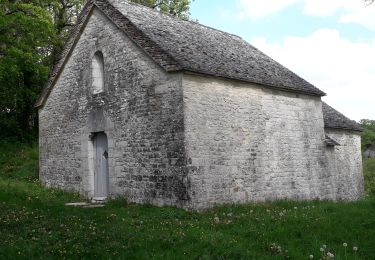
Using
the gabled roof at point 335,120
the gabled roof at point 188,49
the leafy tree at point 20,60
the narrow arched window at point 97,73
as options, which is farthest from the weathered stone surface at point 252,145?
the leafy tree at point 20,60

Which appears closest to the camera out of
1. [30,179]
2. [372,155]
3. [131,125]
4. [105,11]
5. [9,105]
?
[131,125]

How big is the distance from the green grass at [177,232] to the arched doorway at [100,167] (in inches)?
79.1

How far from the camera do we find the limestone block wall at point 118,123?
11828 mm

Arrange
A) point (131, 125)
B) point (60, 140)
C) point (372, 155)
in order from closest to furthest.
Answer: point (131, 125)
point (60, 140)
point (372, 155)

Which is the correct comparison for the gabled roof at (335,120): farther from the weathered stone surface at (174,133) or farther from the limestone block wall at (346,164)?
the weathered stone surface at (174,133)

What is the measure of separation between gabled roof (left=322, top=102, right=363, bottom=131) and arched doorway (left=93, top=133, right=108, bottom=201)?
9.74 m

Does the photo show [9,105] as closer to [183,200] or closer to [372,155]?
[183,200]

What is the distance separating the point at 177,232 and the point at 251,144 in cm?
583

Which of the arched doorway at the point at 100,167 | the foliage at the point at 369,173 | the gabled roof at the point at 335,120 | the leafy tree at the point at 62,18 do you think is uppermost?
the leafy tree at the point at 62,18

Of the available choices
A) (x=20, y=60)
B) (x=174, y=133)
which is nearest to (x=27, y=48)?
(x=20, y=60)

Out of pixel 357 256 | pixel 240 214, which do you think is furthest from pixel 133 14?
pixel 357 256

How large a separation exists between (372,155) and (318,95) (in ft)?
94.8

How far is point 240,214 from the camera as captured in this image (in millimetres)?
10812

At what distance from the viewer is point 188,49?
1341cm
